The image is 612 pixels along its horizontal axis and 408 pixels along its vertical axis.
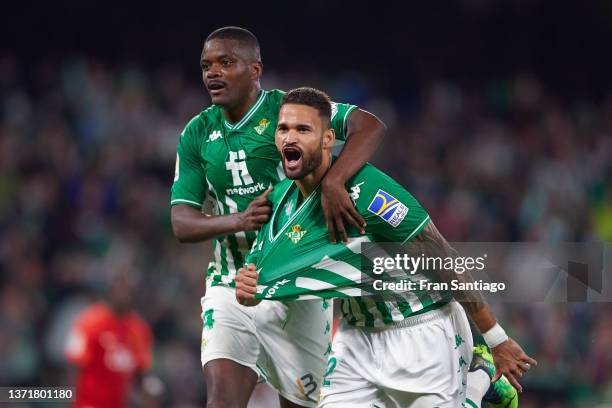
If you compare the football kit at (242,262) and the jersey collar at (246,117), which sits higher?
the jersey collar at (246,117)

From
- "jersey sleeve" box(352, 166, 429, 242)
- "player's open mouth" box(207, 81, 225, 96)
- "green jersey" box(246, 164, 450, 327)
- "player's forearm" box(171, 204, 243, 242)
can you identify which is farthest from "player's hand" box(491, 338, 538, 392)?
"player's open mouth" box(207, 81, 225, 96)

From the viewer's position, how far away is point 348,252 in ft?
14.8

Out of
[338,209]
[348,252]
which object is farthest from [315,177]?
[348,252]

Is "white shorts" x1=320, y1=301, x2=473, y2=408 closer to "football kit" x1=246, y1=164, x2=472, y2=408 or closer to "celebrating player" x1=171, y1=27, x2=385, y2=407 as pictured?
"football kit" x1=246, y1=164, x2=472, y2=408

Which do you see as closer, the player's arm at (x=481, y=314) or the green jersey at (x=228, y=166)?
the player's arm at (x=481, y=314)

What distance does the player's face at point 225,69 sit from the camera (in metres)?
5.10

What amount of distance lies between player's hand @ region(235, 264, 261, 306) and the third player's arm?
0.26m

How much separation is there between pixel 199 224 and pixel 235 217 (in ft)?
0.79

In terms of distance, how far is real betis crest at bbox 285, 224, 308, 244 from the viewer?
182 inches

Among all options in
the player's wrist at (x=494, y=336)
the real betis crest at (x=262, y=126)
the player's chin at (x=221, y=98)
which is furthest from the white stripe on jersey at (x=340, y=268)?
the player's chin at (x=221, y=98)

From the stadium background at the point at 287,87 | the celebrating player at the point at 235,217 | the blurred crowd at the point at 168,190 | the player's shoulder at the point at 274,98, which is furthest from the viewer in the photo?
the stadium background at the point at 287,87

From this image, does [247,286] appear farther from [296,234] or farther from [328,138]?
[328,138]

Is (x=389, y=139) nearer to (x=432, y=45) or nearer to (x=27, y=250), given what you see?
(x=432, y=45)

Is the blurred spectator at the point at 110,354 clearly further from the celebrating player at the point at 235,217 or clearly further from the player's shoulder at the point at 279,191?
the player's shoulder at the point at 279,191
